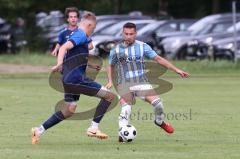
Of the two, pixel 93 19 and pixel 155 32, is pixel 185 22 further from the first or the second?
pixel 93 19

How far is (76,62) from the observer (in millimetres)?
13273

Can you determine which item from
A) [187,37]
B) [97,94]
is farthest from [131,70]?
[187,37]

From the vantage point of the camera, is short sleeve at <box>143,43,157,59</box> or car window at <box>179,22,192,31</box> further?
car window at <box>179,22,192,31</box>

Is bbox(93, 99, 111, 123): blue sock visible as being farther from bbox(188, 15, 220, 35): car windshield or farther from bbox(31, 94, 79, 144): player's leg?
bbox(188, 15, 220, 35): car windshield

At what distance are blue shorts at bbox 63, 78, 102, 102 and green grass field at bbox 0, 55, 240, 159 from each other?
681mm

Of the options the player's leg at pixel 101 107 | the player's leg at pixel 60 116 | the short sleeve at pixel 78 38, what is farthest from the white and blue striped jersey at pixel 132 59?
the player's leg at pixel 60 116

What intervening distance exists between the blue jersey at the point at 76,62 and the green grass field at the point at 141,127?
0.96 meters

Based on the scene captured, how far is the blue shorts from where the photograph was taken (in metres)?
13.2

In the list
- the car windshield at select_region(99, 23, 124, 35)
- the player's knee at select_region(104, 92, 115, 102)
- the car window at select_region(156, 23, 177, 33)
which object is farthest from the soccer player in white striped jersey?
the car windshield at select_region(99, 23, 124, 35)

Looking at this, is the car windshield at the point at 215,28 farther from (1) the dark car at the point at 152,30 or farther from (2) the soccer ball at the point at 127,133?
(2) the soccer ball at the point at 127,133

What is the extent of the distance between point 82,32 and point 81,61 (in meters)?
0.43

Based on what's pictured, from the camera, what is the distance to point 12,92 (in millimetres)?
22781

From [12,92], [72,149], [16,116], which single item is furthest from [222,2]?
[72,149]

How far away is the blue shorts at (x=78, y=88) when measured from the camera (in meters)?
13.2
